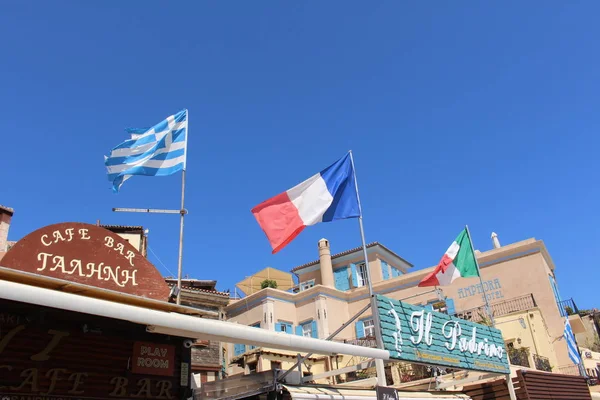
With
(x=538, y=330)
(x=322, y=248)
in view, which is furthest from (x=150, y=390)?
(x=322, y=248)

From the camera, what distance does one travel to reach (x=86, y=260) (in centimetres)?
722

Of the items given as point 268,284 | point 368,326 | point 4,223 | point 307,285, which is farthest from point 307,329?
point 4,223

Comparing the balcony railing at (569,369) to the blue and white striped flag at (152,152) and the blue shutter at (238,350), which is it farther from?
the blue and white striped flag at (152,152)

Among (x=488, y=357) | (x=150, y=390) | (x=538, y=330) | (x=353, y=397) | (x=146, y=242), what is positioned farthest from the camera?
(x=146, y=242)

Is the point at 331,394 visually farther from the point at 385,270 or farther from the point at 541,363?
the point at 385,270

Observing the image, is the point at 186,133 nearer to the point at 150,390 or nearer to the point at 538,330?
the point at 150,390

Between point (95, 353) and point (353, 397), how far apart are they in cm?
481

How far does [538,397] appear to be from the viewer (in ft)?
46.9

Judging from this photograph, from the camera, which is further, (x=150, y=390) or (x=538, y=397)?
(x=538, y=397)

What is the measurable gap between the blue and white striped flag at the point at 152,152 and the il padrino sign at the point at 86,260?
3.46 m

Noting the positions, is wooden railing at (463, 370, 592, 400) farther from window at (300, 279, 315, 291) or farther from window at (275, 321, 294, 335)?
window at (300, 279, 315, 291)

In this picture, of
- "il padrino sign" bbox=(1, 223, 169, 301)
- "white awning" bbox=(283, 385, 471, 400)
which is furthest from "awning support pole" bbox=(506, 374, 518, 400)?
"il padrino sign" bbox=(1, 223, 169, 301)

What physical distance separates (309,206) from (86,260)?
5.32 meters

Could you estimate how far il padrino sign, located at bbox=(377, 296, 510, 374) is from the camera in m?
10.3
